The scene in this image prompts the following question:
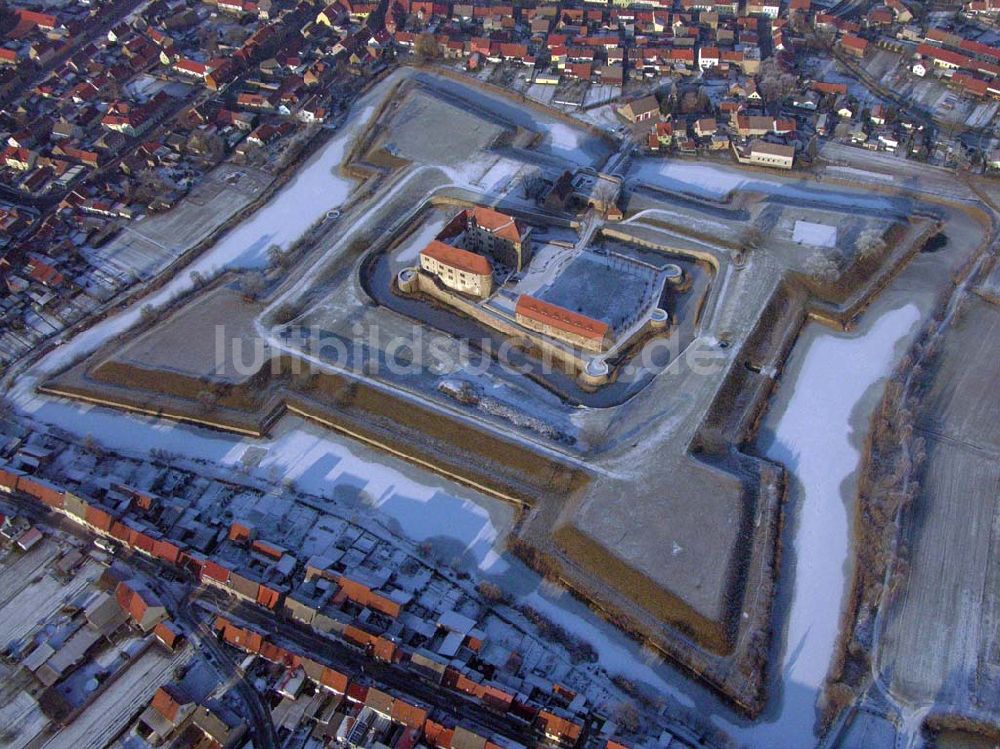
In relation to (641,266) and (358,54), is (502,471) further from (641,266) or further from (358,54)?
(358,54)

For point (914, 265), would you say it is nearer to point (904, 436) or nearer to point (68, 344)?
point (904, 436)

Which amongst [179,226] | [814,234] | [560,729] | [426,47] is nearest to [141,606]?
[560,729]

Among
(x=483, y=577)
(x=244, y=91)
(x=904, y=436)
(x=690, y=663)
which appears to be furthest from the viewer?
(x=244, y=91)

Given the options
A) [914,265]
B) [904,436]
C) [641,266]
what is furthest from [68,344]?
[914,265]

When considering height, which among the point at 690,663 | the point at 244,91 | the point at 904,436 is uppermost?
the point at 244,91

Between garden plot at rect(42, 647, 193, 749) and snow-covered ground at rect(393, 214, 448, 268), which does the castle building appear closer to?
snow-covered ground at rect(393, 214, 448, 268)

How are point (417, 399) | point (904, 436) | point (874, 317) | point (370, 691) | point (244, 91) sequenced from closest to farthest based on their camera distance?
point (370, 691) → point (904, 436) → point (417, 399) → point (874, 317) → point (244, 91)

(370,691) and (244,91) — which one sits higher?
(244,91)

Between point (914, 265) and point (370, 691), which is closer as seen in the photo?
point (370, 691)
